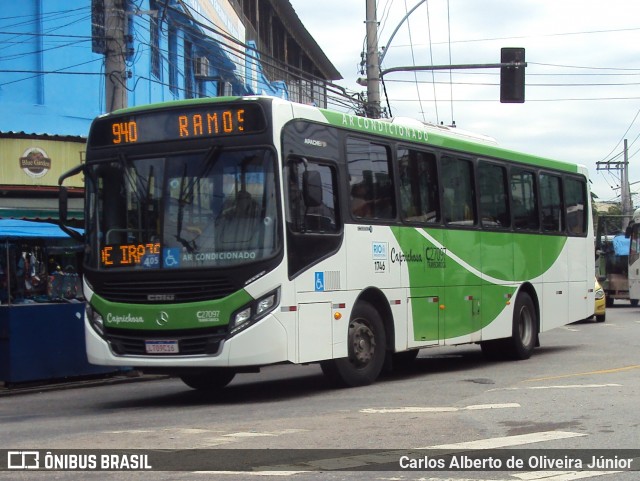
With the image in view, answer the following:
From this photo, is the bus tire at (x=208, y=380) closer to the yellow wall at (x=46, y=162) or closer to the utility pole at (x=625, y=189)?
the yellow wall at (x=46, y=162)

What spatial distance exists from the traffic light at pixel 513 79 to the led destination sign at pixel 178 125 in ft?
39.2

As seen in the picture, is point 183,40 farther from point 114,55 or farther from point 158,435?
point 158,435

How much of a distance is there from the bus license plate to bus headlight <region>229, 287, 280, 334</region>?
729 mm

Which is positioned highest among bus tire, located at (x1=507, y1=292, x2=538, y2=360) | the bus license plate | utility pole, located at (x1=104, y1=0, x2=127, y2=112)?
utility pole, located at (x1=104, y1=0, x2=127, y2=112)

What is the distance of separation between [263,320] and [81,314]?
5026mm

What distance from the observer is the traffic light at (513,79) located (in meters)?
22.4

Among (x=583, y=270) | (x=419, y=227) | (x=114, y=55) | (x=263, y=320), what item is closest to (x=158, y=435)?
(x=263, y=320)

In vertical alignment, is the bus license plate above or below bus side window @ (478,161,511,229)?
below

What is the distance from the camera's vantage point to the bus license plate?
37.9ft

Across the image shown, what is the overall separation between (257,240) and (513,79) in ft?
41.3

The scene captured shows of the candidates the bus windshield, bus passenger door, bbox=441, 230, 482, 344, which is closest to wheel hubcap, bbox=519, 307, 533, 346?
bus passenger door, bbox=441, 230, 482, 344

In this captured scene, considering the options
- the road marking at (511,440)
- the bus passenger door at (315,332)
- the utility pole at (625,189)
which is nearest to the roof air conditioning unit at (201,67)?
the bus passenger door at (315,332)

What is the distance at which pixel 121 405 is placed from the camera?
40.6ft

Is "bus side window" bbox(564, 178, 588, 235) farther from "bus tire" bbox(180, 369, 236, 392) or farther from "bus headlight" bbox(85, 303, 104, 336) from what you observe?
"bus headlight" bbox(85, 303, 104, 336)
